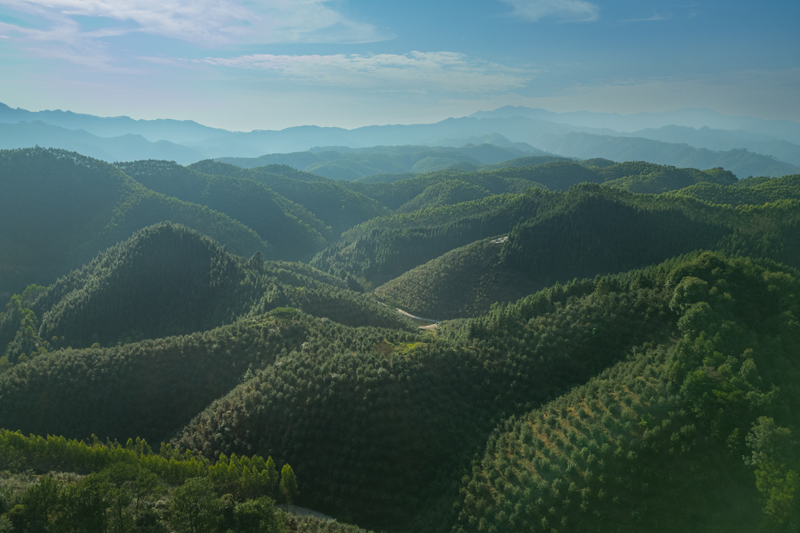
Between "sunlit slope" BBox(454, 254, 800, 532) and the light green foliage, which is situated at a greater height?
"sunlit slope" BBox(454, 254, 800, 532)

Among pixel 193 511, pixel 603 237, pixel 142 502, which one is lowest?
pixel 142 502

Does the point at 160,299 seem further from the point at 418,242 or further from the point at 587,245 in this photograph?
the point at 587,245

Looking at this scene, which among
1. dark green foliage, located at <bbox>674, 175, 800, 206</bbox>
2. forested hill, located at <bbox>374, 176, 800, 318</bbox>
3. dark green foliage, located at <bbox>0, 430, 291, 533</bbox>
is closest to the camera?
dark green foliage, located at <bbox>0, 430, 291, 533</bbox>

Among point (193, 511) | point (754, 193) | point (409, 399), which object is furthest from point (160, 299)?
point (754, 193)

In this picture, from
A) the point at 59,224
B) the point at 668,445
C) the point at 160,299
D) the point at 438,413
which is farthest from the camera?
the point at 59,224

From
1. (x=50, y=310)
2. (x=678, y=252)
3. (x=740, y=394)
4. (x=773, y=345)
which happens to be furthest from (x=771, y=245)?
(x=50, y=310)

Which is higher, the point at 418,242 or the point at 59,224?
the point at 418,242

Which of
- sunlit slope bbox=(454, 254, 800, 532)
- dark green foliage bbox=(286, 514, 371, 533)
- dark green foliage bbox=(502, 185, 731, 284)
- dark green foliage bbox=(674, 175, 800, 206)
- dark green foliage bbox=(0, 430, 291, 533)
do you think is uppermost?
dark green foliage bbox=(674, 175, 800, 206)

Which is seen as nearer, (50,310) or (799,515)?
(799,515)

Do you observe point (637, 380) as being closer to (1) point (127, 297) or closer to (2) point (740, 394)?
(2) point (740, 394)

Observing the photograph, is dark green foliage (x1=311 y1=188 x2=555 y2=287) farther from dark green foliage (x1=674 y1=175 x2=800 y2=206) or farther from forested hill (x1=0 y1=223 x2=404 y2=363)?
dark green foliage (x1=674 y1=175 x2=800 y2=206)

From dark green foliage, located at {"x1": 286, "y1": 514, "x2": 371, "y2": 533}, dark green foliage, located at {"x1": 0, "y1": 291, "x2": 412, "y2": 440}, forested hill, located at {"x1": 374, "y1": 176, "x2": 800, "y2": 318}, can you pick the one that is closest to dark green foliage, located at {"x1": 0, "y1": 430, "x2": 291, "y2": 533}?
dark green foliage, located at {"x1": 286, "y1": 514, "x2": 371, "y2": 533}
